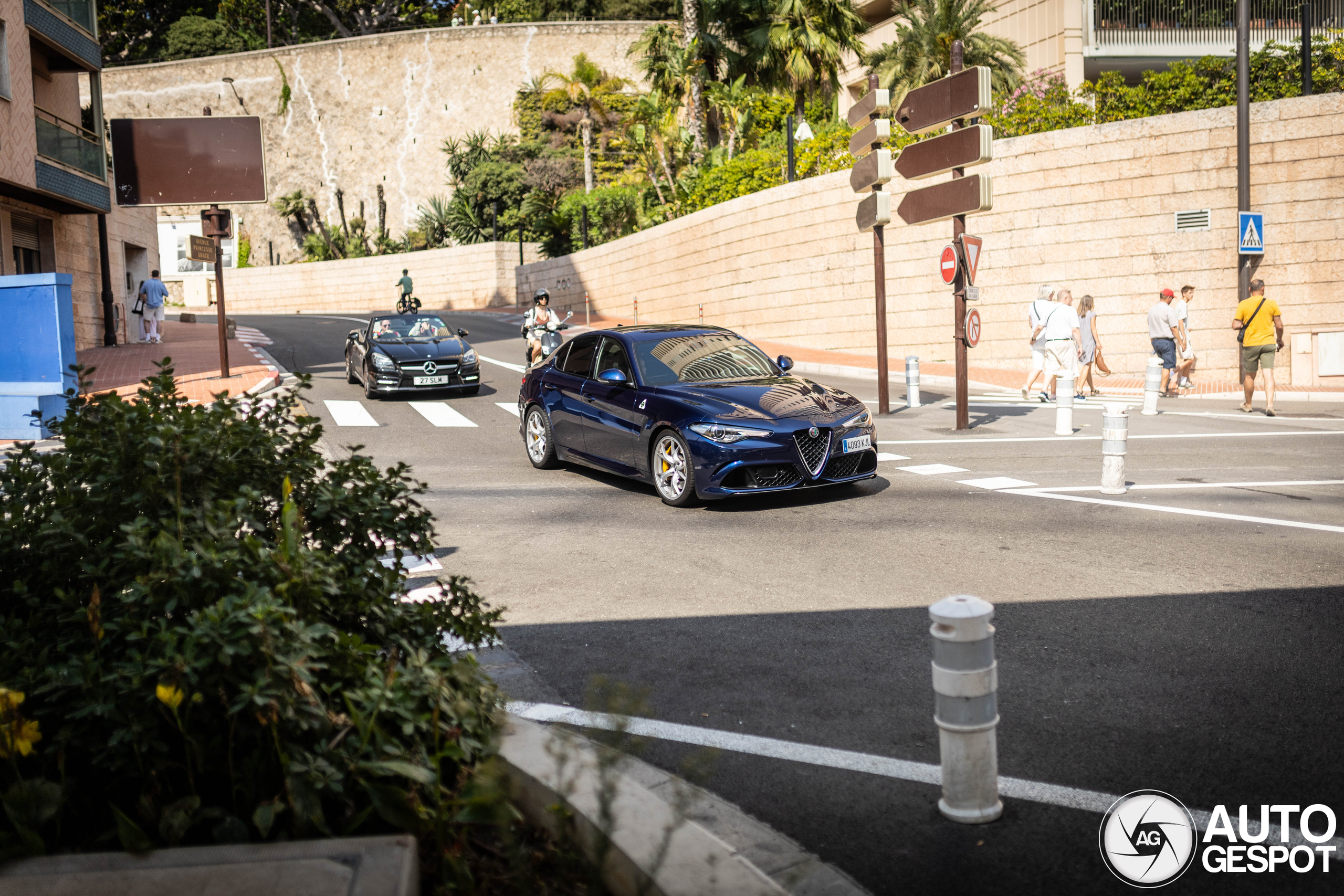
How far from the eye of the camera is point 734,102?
36.7 m

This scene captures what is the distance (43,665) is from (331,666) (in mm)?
851

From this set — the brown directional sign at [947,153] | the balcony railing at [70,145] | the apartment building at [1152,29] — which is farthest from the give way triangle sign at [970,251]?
the apartment building at [1152,29]

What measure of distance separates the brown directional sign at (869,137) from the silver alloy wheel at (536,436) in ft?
20.3

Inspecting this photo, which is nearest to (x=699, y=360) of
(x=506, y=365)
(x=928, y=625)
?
(x=928, y=625)

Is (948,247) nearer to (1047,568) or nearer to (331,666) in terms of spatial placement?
(1047,568)

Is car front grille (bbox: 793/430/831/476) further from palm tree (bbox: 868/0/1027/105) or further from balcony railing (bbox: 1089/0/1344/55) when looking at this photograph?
balcony railing (bbox: 1089/0/1344/55)

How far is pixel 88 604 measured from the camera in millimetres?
3455

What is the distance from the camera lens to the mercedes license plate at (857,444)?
9.35 metres

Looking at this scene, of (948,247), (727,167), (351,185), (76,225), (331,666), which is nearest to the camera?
(331,666)

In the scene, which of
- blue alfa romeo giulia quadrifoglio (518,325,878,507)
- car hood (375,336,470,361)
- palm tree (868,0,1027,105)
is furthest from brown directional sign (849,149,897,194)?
palm tree (868,0,1027,105)

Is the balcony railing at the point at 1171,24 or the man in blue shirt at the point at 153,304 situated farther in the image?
the balcony railing at the point at 1171,24

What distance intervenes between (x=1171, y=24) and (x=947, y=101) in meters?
23.7

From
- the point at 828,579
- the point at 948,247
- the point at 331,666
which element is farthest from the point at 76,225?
the point at 331,666

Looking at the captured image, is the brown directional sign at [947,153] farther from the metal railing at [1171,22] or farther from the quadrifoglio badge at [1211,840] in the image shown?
the metal railing at [1171,22]
